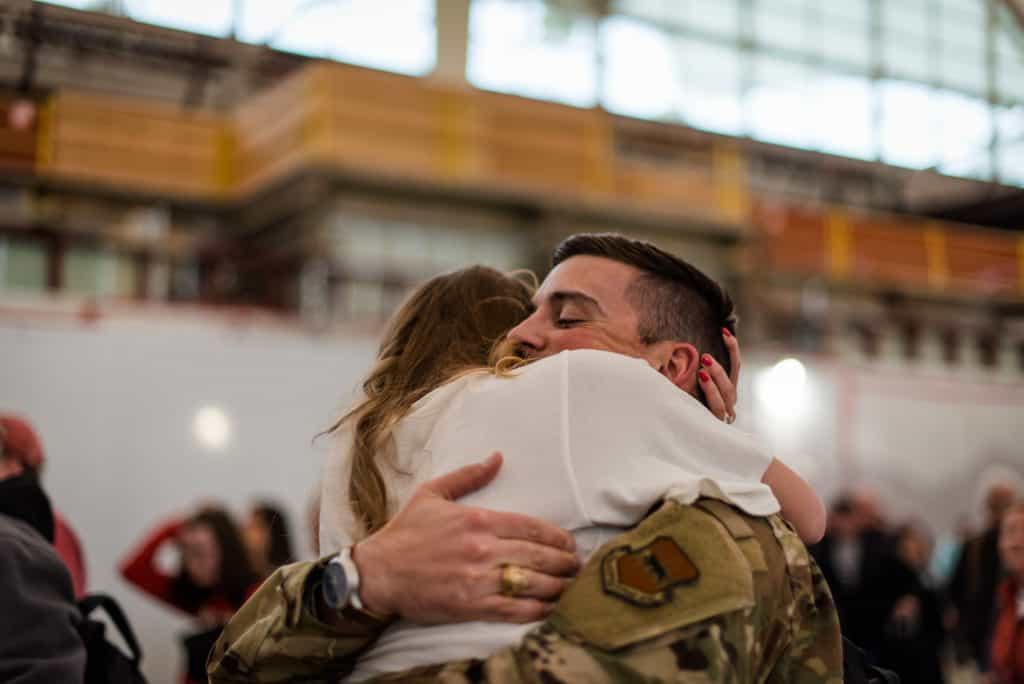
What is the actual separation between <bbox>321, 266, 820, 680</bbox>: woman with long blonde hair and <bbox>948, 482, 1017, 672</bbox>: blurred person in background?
4.77m

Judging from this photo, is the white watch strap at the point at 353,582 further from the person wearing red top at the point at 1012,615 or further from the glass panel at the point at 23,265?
the glass panel at the point at 23,265

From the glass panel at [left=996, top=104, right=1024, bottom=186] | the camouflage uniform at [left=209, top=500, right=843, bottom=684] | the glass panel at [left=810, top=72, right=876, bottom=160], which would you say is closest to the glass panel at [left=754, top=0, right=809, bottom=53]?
the glass panel at [left=810, top=72, right=876, bottom=160]

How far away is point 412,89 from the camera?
12.9 metres

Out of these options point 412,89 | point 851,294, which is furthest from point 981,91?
point 412,89

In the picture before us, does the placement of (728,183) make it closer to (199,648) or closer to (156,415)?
(156,415)

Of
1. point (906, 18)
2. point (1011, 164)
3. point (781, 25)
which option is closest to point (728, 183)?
point (1011, 164)

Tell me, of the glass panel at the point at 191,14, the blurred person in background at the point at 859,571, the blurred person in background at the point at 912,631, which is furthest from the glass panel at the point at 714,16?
the blurred person in background at the point at 912,631

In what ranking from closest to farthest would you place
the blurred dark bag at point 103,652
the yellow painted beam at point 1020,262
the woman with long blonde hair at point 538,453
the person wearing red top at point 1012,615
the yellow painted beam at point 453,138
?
the woman with long blonde hair at point 538,453, the blurred dark bag at point 103,652, the person wearing red top at point 1012,615, the yellow painted beam at point 453,138, the yellow painted beam at point 1020,262

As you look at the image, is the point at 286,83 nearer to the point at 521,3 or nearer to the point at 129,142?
the point at 129,142

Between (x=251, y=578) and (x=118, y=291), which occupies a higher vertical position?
(x=118, y=291)

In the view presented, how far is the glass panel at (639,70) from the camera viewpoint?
63.1 feet

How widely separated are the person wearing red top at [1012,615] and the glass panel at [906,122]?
49.3 ft

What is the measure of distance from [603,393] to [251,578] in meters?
4.36

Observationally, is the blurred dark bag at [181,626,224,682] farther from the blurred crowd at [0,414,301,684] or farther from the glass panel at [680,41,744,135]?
the glass panel at [680,41,744,135]
